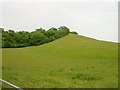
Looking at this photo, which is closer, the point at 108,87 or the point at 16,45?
the point at 108,87

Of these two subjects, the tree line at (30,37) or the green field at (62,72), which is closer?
the green field at (62,72)

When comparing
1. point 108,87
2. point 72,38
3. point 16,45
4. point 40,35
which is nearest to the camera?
point 108,87

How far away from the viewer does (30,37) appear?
62250mm

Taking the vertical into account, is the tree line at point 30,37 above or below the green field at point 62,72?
above

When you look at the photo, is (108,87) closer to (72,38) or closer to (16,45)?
(72,38)

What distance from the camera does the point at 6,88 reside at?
9.46 m

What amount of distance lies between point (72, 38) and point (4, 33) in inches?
716

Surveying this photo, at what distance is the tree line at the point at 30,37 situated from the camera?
59.2 metres

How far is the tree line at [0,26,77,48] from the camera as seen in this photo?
59.2 meters

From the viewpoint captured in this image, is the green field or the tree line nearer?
the green field

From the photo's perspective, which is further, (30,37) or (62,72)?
(30,37)

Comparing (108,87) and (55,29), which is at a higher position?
(55,29)

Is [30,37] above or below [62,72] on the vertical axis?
above

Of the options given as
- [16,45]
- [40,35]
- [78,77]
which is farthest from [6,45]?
[78,77]
